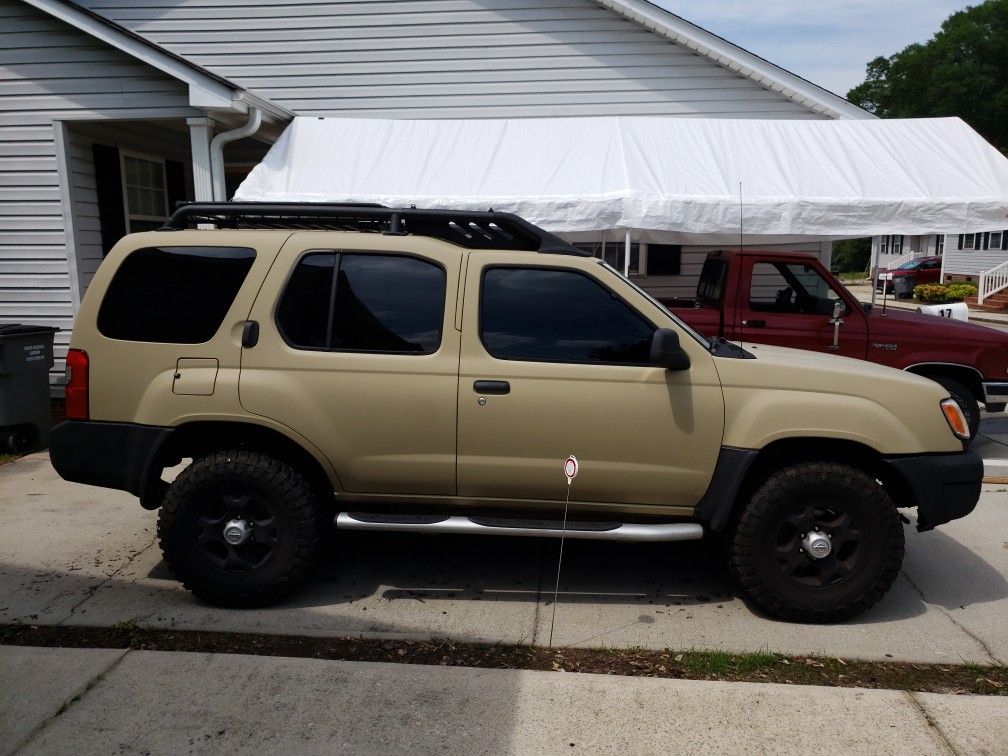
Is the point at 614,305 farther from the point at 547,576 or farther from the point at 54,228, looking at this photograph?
the point at 54,228

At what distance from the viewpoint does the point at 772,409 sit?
4.13m

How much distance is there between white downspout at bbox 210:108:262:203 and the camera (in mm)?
8438

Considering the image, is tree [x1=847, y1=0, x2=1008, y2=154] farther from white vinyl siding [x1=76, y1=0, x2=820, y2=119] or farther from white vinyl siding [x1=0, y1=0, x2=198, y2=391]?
white vinyl siding [x1=0, y1=0, x2=198, y2=391]

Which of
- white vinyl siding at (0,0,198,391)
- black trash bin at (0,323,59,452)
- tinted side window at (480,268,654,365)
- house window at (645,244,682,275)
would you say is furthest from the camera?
house window at (645,244,682,275)

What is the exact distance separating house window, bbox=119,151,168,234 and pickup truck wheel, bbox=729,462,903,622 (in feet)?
27.7

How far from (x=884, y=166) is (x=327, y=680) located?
24.1 feet

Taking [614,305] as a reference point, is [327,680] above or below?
below

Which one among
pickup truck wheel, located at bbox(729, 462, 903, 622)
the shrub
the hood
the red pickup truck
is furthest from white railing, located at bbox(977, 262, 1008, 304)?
pickup truck wheel, located at bbox(729, 462, 903, 622)

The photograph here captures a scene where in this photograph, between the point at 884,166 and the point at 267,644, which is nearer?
the point at 267,644

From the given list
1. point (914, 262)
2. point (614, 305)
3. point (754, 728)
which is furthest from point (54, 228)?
point (914, 262)

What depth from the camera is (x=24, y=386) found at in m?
7.67

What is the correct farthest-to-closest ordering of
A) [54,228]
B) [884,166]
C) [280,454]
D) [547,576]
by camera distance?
[54,228] < [884,166] < [547,576] < [280,454]

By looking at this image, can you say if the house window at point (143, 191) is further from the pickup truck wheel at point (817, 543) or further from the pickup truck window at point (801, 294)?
the pickup truck wheel at point (817, 543)

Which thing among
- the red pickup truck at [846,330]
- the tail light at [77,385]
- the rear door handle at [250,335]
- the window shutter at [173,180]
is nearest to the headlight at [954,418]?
the red pickup truck at [846,330]
